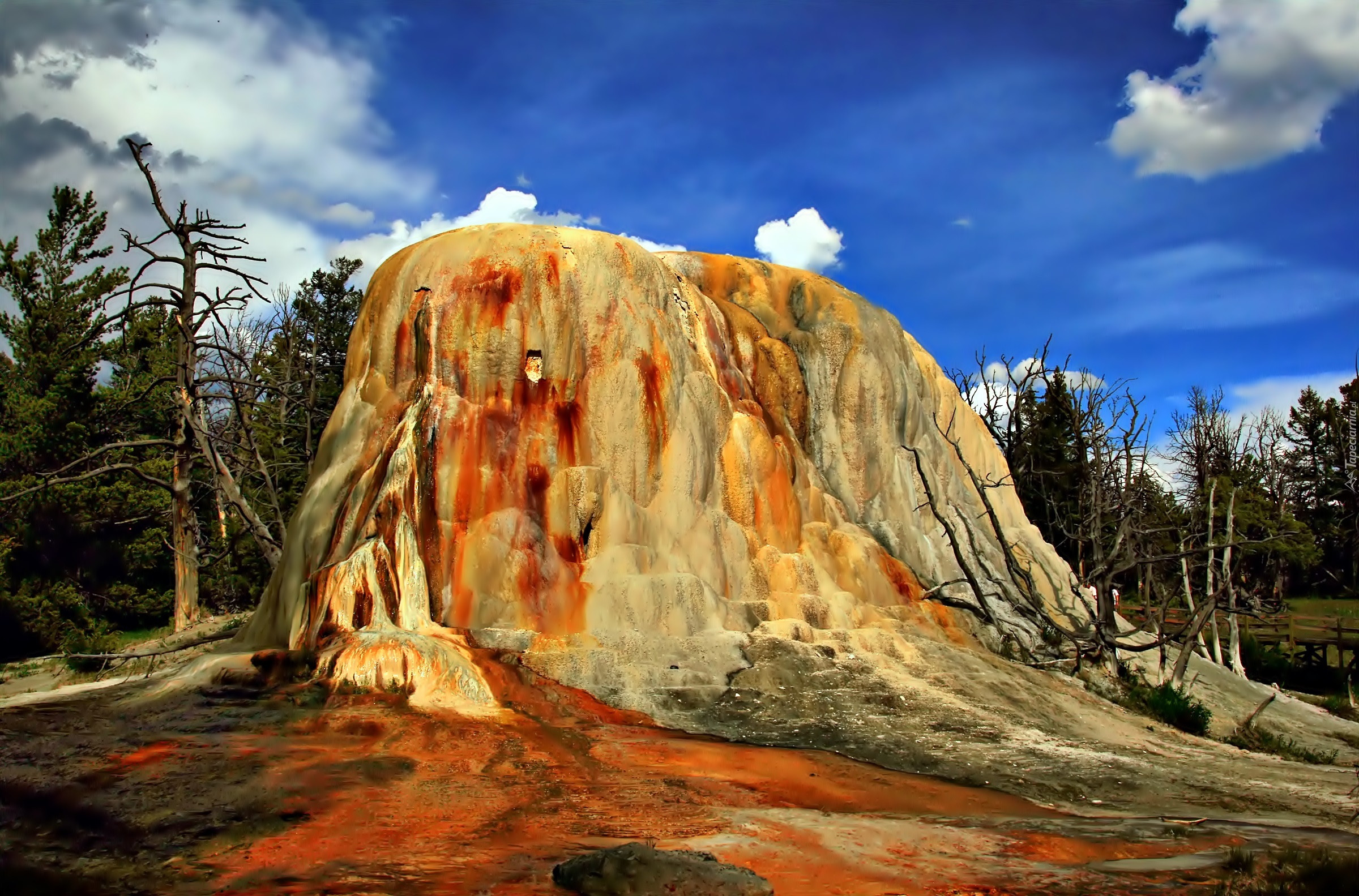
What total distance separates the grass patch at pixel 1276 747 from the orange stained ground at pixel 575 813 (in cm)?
603

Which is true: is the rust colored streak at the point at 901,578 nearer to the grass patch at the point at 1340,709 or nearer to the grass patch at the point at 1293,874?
the grass patch at the point at 1340,709

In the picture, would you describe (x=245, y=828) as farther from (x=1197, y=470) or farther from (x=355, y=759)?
(x=1197, y=470)

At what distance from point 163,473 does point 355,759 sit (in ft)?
63.9

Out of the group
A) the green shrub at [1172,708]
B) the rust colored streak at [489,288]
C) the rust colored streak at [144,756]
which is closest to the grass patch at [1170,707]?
the green shrub at [1172,708]

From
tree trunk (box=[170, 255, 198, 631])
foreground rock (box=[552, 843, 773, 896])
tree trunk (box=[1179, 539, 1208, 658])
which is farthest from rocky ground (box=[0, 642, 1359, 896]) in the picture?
tree trunk (box=[1179, 539, 1208, 658])

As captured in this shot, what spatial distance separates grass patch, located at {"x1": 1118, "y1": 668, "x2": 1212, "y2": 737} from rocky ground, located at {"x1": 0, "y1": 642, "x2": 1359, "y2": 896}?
0.93 m

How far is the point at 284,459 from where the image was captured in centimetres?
2598

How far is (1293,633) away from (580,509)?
2123cm

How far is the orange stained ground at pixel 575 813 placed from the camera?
6.01 m

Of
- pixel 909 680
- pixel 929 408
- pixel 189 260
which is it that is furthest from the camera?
pixel 929 408

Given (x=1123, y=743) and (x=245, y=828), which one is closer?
(x=245, y=828)

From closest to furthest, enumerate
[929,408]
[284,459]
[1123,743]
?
[1123,743]
[929,408]
[284,459]

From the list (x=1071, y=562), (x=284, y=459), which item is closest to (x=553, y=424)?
(x=284, y=459)

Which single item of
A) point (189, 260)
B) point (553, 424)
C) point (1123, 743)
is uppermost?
point (189, 260)
